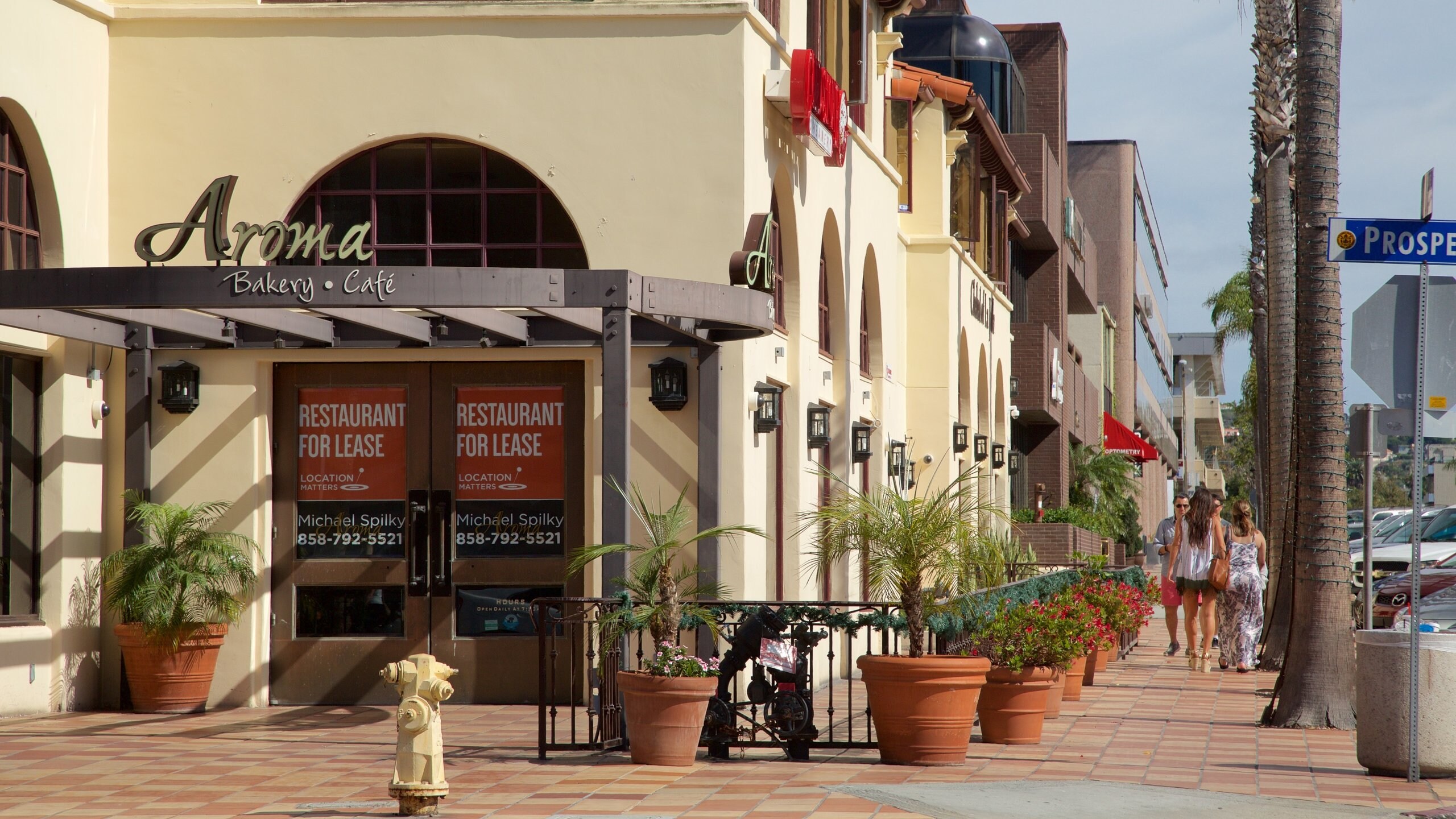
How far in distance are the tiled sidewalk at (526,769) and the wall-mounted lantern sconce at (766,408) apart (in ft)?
9.76

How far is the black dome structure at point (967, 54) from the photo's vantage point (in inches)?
1288

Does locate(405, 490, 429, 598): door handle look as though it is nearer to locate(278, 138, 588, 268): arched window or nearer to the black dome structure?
locate(278, 138, 588, 268): arched window

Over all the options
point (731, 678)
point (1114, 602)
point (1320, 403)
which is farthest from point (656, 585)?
point (1114, 602)

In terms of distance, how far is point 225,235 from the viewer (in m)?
11.2

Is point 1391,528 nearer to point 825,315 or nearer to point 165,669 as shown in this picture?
point 825,315

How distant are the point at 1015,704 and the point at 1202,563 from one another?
677 centimetres

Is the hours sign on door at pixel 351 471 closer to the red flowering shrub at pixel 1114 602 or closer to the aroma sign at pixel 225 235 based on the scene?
the aroma sign at pixel 225 235

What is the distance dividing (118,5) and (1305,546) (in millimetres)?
10416

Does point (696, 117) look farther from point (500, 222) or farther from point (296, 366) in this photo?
point (296, 366)

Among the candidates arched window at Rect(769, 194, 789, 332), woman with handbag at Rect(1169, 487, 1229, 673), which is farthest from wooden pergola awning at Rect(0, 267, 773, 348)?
woman with handbag at Rect(1169, 487, 1229, 673)

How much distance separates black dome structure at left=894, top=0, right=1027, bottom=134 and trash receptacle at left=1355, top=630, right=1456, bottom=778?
24.4m

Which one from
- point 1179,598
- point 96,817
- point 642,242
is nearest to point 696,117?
point 642,242

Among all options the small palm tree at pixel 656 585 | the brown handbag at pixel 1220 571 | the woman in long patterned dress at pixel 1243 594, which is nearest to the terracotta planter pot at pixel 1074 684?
the brown handbag at pixel 1220 571

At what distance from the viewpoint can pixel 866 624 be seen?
10.1m
